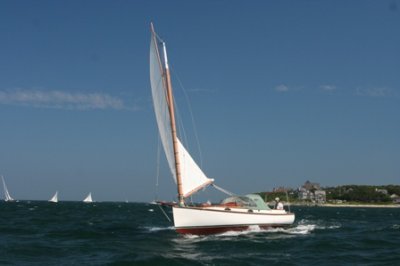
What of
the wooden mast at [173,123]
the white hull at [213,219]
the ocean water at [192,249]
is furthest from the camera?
the wooden mast at [173,123]

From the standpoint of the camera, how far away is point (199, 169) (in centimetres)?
4312

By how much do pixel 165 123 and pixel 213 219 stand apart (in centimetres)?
855

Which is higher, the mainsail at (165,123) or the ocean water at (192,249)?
the mainsail at (165,123)

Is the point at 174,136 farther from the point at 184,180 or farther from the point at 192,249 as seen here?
the point at 192,249

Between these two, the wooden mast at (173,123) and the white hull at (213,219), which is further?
the wooden mast at (173,123)

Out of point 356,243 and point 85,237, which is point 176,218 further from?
point 356,243

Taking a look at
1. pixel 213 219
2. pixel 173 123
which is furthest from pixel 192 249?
pixel 173 123

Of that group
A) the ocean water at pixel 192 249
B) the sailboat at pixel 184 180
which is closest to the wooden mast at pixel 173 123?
the sailboat at pixel 184 180

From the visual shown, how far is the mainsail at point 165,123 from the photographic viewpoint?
41.7 metres

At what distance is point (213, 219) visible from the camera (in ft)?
133

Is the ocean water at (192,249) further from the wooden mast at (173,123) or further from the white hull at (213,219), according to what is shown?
the wooden mast at (173,123)

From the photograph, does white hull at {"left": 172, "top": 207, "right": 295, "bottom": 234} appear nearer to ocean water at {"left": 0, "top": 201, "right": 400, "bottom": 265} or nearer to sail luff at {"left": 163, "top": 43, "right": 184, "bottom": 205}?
ocean water at {"left": 0, "top": 201, "right": 400, "bottom": 265}

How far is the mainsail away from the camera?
4169 cm

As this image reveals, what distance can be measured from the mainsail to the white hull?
237cm
